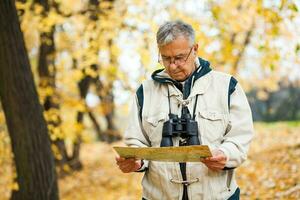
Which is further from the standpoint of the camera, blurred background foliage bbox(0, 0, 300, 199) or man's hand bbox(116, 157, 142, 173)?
blurred background foliage bbox(0, 0, 300, 199)

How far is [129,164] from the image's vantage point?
8.86 ft

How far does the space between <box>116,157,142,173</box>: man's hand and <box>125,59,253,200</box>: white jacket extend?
0.08 m

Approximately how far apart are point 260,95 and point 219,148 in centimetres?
2053

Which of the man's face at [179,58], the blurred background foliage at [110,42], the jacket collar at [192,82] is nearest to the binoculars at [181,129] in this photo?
the jacket collar at [192,82]

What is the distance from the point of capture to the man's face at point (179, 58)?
2.67 meters

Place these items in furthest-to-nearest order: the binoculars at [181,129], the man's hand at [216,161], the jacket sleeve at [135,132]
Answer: the jacket sleeve at [135,132] < the binoculars at [181,129] < the man's hand at [216,161]

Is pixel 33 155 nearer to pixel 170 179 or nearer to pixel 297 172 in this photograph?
pixel 170 179

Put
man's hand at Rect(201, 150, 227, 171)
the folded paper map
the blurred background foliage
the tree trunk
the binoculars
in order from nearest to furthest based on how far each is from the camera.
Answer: the folded paper map < man's hand at Rect(201, 150, 227, 171) < the binoculars < the tree trunk < the blurred background foliage

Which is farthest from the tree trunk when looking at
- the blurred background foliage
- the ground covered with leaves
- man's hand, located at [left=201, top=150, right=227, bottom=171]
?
man's hand, located at [left=201, top=150, right=227, bottom=171]

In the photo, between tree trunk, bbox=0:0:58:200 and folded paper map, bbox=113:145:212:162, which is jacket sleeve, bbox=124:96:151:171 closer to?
folded paper map, bbox=113:145:212:162

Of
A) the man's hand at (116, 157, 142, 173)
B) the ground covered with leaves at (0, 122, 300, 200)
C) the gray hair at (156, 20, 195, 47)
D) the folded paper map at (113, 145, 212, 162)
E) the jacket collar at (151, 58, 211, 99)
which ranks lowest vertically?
the ground covered with leaves at (0, 122, 300, 200)

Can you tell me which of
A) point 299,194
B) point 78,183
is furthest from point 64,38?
point 299,194

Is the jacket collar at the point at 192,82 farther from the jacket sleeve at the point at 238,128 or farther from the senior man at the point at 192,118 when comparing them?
the jacket sleeve at the point at 238,128

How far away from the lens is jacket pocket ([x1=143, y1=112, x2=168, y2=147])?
2738mm
